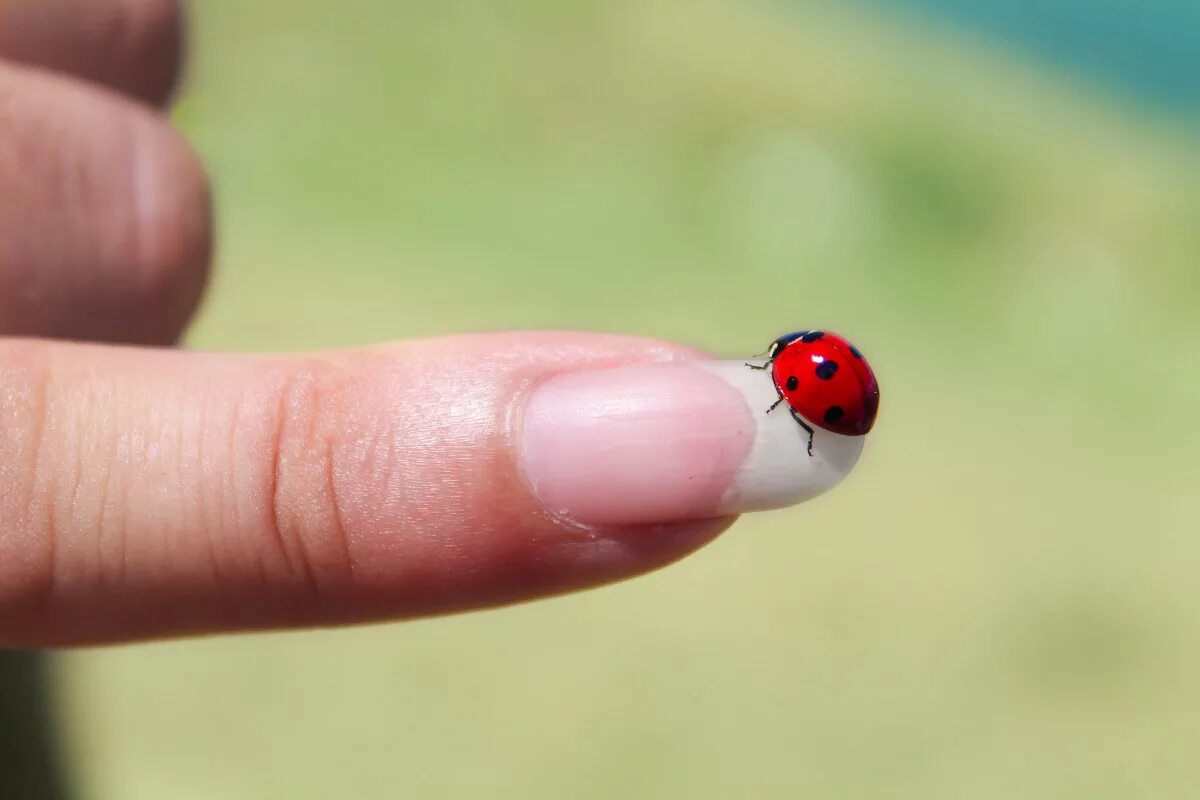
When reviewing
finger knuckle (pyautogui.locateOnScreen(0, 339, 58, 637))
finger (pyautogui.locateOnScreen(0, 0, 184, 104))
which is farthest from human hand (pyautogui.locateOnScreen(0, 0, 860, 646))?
finger (pyautogui.locateOnScreen(0, 0, 184, 104))

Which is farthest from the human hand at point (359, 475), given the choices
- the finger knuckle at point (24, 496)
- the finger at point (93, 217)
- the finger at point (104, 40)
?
the finger at point (104, 40)

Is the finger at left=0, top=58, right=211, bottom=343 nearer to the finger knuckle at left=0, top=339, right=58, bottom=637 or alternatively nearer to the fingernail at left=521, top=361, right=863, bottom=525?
the finger knuckle at left=0, top=339, right=58, bottom=637

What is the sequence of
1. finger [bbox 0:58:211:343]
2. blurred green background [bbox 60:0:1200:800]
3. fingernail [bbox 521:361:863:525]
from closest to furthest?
fingernail [bbox 521:361:863:525] → finger [bbox 0:58:211:343] → blurred green background [bbox 60:0:1200:800]

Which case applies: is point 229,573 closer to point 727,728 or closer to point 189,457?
point 189,457

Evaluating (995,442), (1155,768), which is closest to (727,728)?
(1155,768)

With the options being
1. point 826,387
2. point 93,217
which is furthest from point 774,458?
point 93,217

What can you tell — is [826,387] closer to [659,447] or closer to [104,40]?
[659,447]

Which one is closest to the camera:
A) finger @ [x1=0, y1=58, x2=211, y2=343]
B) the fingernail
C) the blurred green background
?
the fingernail
